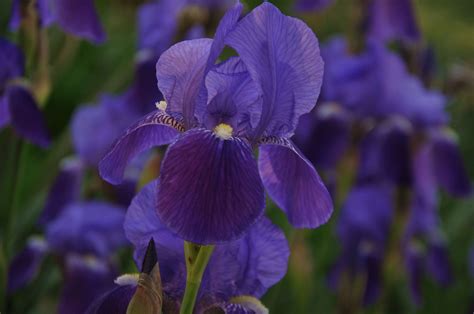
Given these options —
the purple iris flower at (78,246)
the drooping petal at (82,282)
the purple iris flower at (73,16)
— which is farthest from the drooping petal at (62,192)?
the purple iris flower at (73,16)

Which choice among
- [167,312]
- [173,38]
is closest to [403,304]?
[173,38]

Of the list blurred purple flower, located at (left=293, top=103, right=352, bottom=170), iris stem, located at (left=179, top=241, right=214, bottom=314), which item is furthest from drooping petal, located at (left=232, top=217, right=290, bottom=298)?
blurred purple flower, located at (left=293, top=103, right=352, bottom=170)

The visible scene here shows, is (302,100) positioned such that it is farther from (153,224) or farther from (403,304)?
(403,304)

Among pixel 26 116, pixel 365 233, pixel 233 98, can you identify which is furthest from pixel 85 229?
pixel 233 98

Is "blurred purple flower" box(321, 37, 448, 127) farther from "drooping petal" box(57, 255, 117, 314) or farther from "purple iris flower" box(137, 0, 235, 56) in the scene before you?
"drooping petal" box(57, 255, 117, 314)

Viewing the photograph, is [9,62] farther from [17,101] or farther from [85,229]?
[85,229]
